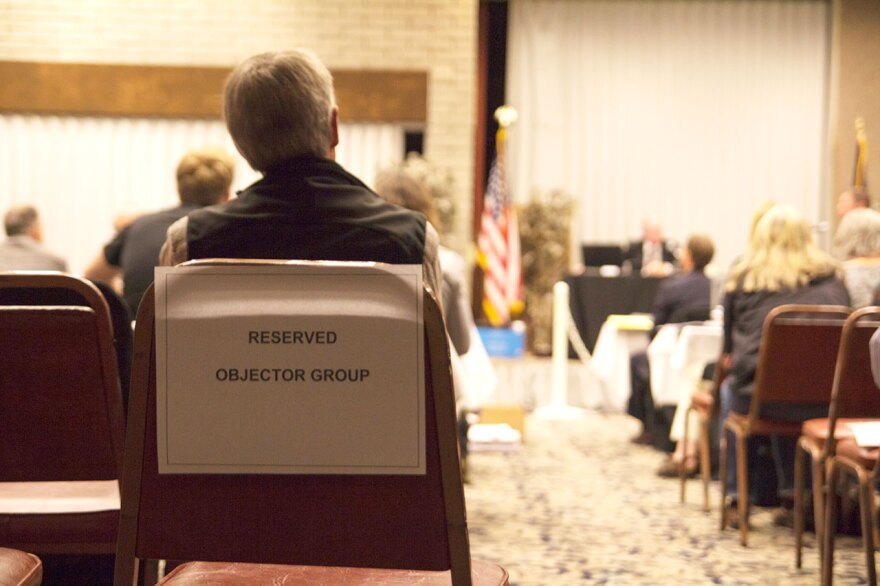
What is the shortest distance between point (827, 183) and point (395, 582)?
1187 cm

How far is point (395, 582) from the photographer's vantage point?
140cm

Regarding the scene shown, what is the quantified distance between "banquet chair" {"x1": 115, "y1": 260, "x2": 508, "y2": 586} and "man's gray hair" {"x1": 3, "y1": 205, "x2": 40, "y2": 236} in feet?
16.3

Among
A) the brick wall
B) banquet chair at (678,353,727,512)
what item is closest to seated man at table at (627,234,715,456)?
banquet chair at (678,353,727,512)

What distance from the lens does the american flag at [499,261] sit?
894 centimetres

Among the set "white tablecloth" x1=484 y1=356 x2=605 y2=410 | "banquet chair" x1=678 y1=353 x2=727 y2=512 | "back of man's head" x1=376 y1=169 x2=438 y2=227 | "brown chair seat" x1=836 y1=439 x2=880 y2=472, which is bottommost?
"white tablecloth" x1=484 y1=356 x2=605 y2=410

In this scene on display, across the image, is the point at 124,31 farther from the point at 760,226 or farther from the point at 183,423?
the point at 183,423

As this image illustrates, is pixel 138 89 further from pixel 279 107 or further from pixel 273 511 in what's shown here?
pixel 273 511

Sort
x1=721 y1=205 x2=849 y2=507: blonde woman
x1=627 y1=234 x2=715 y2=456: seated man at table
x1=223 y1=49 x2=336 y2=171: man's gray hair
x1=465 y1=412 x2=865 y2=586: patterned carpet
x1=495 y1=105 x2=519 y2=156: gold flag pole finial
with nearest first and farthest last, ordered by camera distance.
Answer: x1=223 y1=49 x2=336 y2=171: man's gray hair < x1=465 y1=412 x2=865 y2=586: patterned carpet < x1=721 y1=205 x2=849 y2=507: blonde woman < x1=627 y1=234 x2=715 y2=456: seated man at table < x1=495 y1=105 x2=519 y2=156: gold flag pole finial

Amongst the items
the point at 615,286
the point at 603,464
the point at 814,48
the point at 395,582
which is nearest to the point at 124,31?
the point at 615,286

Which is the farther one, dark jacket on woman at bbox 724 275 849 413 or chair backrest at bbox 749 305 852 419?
dark jacket on woman at bbox 724 275 849 413

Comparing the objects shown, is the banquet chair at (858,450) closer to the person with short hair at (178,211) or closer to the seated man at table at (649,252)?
the person with short hair at (178,211)

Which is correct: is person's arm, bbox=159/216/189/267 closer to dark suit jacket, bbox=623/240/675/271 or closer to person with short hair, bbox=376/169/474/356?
person with short hair, bbox=376/169/474/356

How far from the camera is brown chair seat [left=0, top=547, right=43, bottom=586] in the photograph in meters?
1.50

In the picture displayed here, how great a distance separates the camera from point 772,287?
13.8 ft
